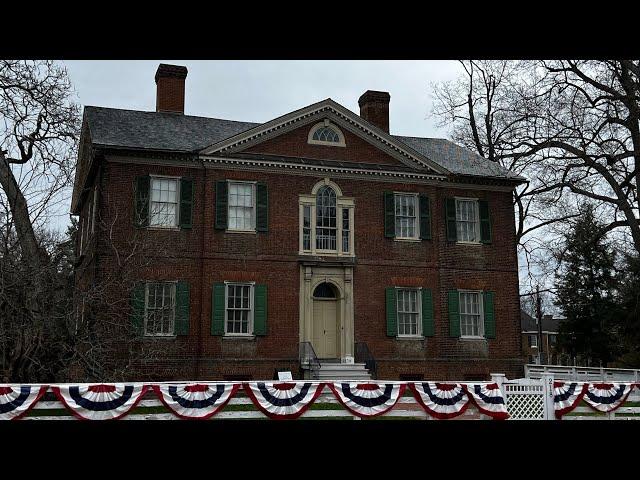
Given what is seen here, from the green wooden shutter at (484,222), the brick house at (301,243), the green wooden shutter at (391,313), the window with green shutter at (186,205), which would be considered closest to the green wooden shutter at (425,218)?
the brick house at (301,243)

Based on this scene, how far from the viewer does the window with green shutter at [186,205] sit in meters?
19.2

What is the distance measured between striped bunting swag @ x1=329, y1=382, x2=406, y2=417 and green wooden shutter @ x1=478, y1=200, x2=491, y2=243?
12.1m

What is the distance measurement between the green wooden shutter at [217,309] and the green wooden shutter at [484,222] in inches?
344

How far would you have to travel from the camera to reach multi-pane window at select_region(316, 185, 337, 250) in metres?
20.5

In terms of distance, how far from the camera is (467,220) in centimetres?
2211

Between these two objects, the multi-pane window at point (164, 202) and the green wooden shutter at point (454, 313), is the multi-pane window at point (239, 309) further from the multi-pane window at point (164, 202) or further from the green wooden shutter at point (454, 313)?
the green wooden shutter at point (454, 313)

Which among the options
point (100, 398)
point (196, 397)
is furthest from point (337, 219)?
point (100, 398)

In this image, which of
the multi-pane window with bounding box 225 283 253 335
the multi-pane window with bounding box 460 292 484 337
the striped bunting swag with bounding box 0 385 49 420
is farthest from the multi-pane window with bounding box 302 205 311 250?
the striped bunting swag with bounding box 0 385 49 420

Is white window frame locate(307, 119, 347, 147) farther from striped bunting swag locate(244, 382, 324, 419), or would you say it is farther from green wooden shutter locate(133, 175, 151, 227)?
striped bunting swag locate(244, 382, 324, 419)

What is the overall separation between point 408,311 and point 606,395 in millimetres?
8873

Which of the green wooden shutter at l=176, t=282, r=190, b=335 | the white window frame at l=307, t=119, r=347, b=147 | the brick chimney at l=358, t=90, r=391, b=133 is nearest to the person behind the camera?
the green wooden shutter at l=176, t=282, r=190, b=335
